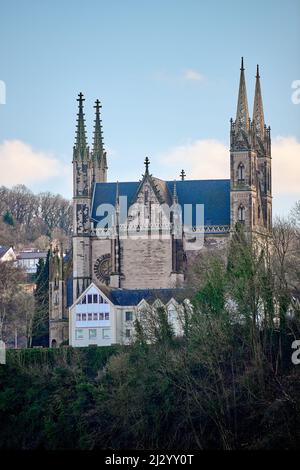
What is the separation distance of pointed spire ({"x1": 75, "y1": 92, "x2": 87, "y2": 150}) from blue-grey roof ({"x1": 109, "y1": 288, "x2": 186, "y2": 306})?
11036mm

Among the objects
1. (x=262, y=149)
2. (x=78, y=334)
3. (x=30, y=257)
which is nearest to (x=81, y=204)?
(x=78, y=334)

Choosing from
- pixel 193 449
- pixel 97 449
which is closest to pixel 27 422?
pixel 97 449

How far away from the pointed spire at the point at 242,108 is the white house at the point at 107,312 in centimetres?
1215

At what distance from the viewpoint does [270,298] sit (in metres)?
81.4

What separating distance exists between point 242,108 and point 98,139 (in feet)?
38.3

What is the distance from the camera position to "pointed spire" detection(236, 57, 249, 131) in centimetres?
10856

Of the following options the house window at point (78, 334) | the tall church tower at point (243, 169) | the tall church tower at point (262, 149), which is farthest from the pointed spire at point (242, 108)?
the house window at point (78, 334)

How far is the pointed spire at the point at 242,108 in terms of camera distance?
108562 millimetres

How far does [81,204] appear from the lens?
11025 centimetres

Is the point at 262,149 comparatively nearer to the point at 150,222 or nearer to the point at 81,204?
the point at 150,222

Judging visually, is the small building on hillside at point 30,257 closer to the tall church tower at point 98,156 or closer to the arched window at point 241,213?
the tall church tower at point 98,156
